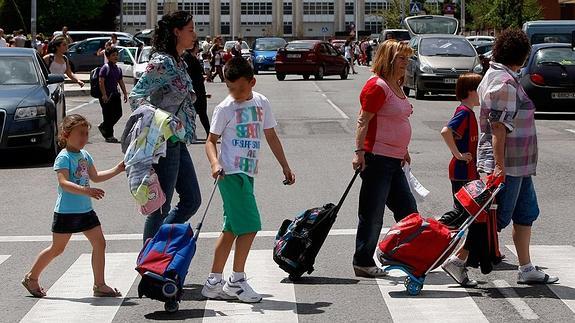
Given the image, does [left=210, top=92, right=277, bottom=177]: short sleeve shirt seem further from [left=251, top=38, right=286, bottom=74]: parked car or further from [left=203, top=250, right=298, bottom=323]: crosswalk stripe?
[left=251, top=38, right=286, bottom=74]: parked car

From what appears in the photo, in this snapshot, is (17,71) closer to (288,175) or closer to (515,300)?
(288,175)

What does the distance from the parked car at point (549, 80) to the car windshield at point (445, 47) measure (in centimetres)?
812

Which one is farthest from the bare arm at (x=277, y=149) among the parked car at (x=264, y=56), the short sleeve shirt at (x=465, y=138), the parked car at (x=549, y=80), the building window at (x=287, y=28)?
the building window at (x=287, y=28)

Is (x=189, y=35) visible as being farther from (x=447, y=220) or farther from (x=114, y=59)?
(x=114, y=59)

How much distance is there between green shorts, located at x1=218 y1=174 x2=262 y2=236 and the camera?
800cm

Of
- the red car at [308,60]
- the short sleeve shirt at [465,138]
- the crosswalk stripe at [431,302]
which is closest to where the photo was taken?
the crosswalk stripe at [431,302]

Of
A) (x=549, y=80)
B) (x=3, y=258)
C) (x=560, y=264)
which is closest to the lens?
(x=560, y=264)

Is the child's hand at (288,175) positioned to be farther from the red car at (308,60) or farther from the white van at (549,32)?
the red car at (308,60)

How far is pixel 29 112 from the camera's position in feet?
56.3

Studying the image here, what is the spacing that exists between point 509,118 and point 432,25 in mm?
46738

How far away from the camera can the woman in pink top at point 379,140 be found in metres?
8.66

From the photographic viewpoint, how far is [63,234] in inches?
322

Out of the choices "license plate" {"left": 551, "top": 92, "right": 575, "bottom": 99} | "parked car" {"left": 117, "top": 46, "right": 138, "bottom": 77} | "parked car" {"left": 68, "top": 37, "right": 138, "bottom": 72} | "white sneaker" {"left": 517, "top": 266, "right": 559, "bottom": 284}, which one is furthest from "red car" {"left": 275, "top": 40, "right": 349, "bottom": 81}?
"white sneaker" {"left": 517, "top": 266, "right": 559, "bottom": 284}

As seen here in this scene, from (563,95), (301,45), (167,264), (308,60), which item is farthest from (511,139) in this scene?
(301,45)
